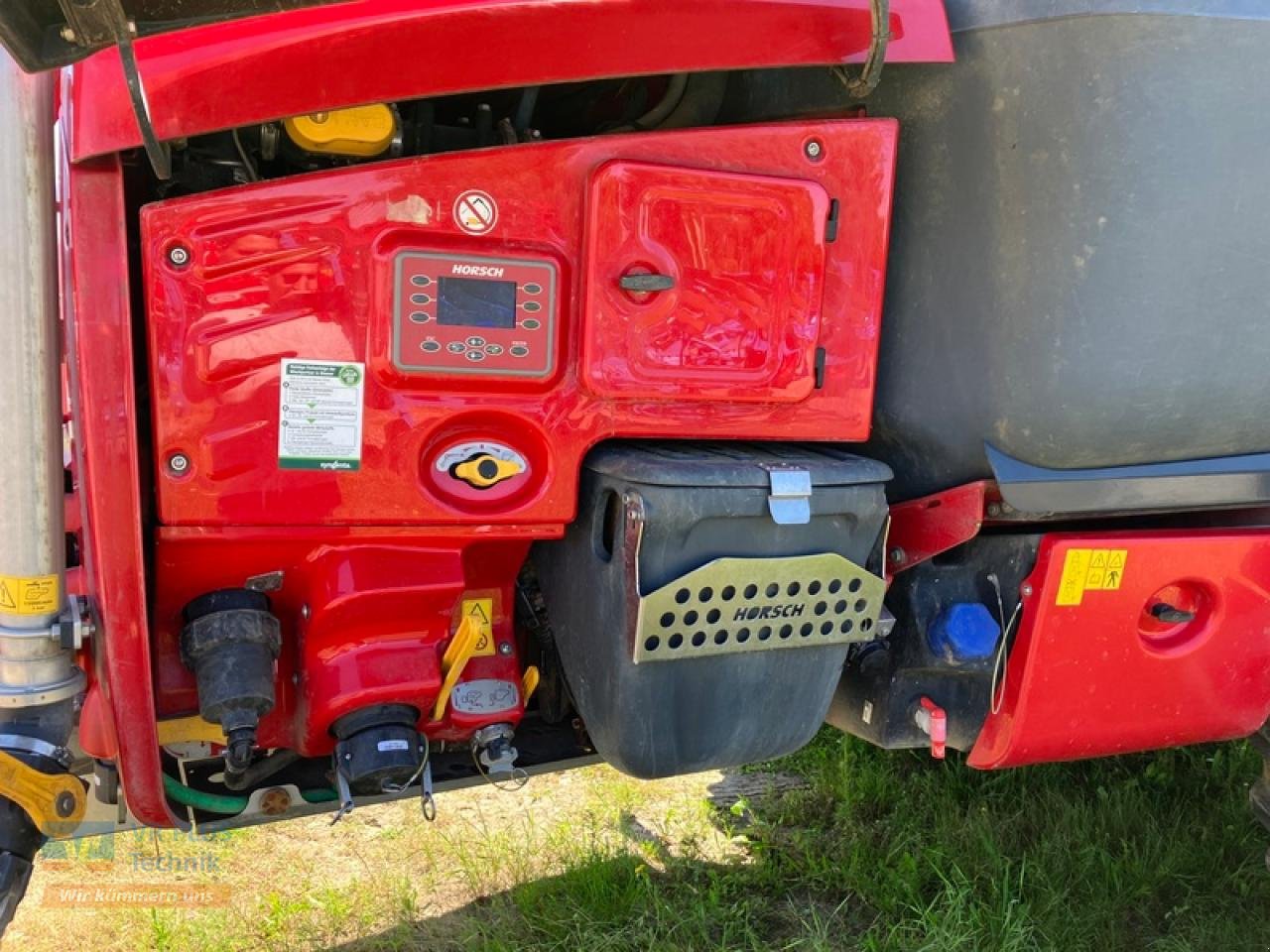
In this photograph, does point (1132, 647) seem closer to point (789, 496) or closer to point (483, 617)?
point (789, 496)

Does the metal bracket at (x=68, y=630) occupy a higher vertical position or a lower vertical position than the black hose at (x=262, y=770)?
higher

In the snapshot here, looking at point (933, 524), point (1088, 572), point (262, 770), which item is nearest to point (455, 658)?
point (262, 770)

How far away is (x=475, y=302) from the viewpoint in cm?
150

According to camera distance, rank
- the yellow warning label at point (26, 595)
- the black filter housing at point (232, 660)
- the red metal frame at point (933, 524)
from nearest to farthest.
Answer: the yellow warning label at point (26, 595) → the black filter housing at point (232, 660) → the red metal frame at point (933, 524)

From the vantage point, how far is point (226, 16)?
1033 mm

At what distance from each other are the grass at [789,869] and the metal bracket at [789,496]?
102cm

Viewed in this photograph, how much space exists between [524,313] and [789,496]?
461mm

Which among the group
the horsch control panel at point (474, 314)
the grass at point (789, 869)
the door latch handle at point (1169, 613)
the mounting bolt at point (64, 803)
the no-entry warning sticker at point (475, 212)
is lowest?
the grass at point (789, 869)

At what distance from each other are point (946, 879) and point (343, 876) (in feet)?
4.39

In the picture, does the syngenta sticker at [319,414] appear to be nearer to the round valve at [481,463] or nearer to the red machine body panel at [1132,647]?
the round valve at [481,463]

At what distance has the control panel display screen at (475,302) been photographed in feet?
4.88

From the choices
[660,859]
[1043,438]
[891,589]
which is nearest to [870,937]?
[660,859]

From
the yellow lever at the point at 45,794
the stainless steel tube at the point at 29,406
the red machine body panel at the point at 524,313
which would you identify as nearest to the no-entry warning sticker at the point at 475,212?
the red machine body panel at the point at 524,313

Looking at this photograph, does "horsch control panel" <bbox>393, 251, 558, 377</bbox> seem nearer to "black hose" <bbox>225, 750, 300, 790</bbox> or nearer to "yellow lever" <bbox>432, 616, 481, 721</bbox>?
"yellow lever" <bbox>432, 616, 481, 721</bbox>
